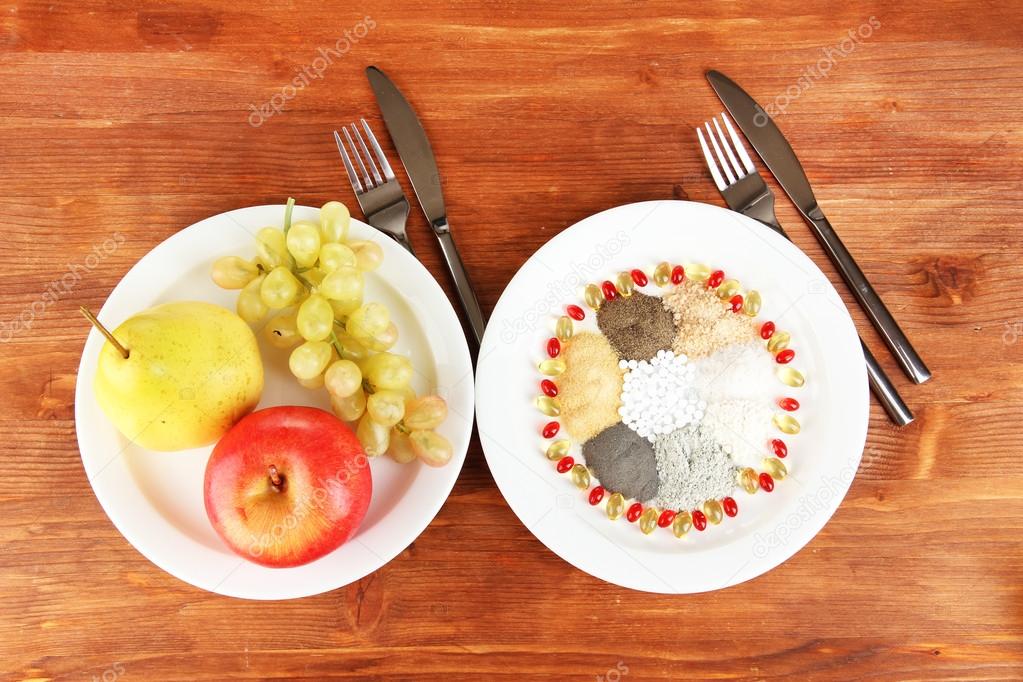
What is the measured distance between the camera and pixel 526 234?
0.74m

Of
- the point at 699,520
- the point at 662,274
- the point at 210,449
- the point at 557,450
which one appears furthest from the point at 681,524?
the point at 210,449

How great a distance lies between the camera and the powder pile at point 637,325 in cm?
69

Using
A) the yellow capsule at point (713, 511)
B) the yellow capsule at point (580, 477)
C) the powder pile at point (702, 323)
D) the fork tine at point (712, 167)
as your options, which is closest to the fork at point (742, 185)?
the fork tine at point (712, 167)

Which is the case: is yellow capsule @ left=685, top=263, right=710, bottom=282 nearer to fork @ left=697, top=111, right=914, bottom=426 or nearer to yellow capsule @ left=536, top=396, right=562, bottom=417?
fork @ left=697, top=111, right=914, bottom=426

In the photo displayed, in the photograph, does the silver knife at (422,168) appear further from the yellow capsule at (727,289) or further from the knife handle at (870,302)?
the knife handle at (870,302)

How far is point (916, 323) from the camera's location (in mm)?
739

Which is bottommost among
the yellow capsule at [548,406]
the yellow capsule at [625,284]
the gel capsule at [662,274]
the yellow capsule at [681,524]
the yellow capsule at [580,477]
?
the yellow capsule at [681,524]

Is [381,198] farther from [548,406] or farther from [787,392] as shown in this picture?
[787,392]

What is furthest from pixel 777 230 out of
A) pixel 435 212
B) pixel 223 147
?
pixel 223 147

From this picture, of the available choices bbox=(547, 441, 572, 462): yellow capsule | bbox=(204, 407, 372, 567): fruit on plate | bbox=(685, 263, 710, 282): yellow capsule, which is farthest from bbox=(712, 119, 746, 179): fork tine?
bbox=(204, 407, 372, 567): fruit on plate

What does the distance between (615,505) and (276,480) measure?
0.31 m

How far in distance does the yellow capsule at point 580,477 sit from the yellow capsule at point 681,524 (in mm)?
90

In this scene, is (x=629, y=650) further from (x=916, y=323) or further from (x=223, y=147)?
(x=223, y=147)

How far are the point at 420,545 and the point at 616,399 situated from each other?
24cm
